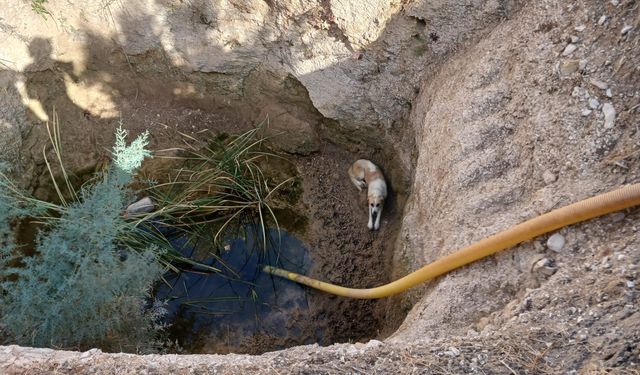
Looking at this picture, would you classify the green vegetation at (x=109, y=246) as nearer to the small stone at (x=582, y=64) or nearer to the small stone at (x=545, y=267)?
the small stone at (x=545, y=267)

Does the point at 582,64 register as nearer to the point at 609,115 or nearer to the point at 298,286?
the point at 609,115

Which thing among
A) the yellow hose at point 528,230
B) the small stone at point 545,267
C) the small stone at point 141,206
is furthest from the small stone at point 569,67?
the small stone at point 141,206

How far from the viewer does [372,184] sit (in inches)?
153

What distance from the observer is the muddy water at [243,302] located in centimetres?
365

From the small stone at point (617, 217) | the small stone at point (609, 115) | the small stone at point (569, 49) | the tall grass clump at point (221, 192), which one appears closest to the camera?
the small stone at point (617, 217)

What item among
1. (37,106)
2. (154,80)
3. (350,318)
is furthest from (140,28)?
(350,318)

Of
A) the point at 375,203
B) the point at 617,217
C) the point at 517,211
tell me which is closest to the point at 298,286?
the point at 375,203

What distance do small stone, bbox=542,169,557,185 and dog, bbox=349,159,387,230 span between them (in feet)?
4.24

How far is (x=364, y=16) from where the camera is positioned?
3.50 m

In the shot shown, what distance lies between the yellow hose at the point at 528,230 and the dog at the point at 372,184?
761 mm

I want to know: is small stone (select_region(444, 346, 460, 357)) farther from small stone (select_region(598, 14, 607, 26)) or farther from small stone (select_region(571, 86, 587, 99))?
small stone (select_region(598, 14, 607, 26))

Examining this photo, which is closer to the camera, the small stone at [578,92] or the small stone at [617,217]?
the small stone at [617,217]

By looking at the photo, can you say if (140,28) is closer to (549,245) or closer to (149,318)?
(149,318)

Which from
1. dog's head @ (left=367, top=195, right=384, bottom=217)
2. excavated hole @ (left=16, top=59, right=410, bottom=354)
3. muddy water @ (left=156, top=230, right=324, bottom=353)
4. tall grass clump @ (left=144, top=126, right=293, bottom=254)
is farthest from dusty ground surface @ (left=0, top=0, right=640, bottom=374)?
tall grass clump @ (left=144, top=126, right=293, bottom=254)
